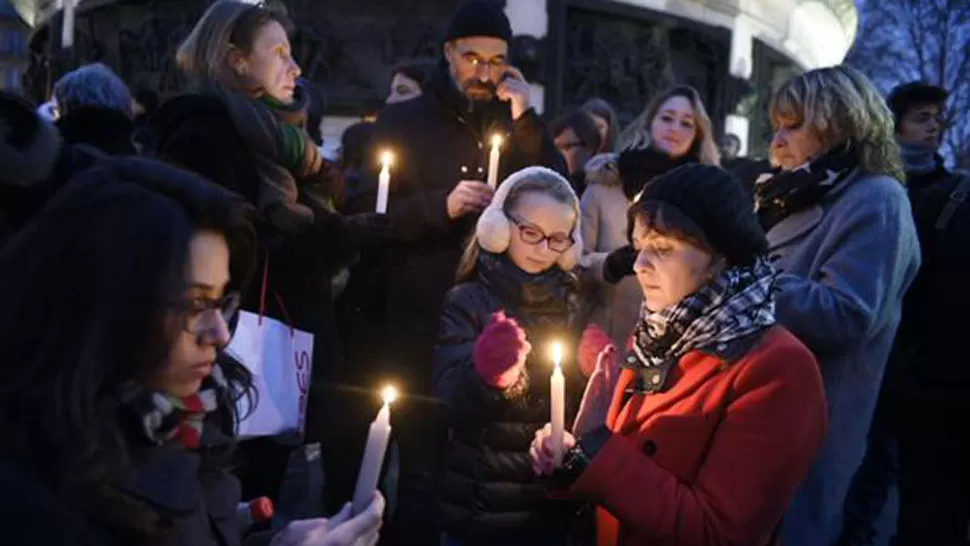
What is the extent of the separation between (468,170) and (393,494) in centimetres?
137

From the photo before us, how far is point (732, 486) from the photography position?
2418 mm

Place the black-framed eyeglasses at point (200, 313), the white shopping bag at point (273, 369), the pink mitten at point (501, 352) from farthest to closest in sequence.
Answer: the white shopping bag at point (273, 369) → the pink mitten at point (501, 352) → the black-framed eyeglasses at point (200, 313)

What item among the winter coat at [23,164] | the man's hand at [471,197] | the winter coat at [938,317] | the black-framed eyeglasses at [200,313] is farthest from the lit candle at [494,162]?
the black-framed eyeglasses at [200,313]

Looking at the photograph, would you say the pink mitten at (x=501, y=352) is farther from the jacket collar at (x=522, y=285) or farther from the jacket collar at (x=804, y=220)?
the jacket collar at (x=804, y=220)

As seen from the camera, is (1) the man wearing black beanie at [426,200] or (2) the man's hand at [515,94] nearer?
(1) the man wearing black beanie at [426,200]

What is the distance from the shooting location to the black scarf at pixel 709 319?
100 inches

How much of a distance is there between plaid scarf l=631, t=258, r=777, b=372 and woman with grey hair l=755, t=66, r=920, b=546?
643 mm

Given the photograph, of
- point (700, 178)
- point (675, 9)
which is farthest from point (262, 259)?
point (675, 9)

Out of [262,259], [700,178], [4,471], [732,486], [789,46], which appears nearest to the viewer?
[4,471]

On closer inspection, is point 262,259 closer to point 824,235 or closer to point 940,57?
point 824,235

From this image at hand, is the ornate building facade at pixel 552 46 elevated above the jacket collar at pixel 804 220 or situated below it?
above

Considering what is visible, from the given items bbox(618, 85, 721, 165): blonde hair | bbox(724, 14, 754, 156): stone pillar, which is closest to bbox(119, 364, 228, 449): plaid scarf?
bbox(618, 85, 721, 165): blonde hair

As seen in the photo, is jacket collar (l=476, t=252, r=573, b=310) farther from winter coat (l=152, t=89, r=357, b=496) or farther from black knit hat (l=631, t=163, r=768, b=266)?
black knit hat (l=631, t=163, r=768, b=266)

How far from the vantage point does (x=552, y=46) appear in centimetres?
959
